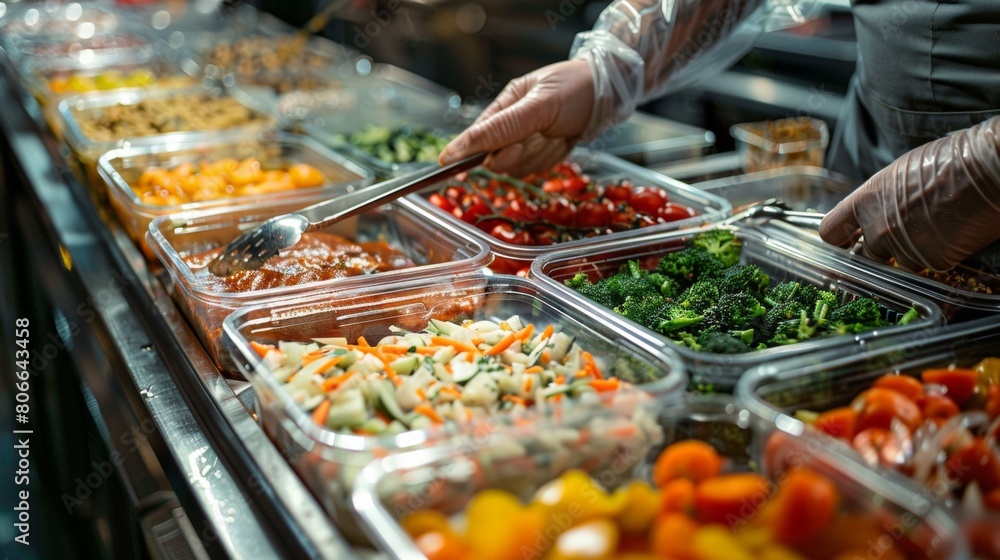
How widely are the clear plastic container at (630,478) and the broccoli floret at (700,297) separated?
0.53 m

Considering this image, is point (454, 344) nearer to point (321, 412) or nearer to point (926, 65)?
point (321, 412)

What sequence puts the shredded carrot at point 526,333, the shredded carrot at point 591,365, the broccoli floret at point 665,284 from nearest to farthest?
the shredded carrot at point 591,365 → the shredded carrot at point 526,333 → the broccoli floret at point 665,284

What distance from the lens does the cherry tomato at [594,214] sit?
7.35 ft

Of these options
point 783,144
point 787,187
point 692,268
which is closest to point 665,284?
point 692,268

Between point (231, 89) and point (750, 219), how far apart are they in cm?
250

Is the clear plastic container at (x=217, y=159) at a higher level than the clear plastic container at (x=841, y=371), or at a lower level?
lower

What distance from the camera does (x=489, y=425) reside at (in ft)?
3.69

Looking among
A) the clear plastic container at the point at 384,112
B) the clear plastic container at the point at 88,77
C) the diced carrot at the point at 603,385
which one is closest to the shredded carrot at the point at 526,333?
the diced carrot at the point at 603,385

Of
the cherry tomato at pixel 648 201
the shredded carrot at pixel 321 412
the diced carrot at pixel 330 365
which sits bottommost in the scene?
the cherry tomato at pixel 648 201

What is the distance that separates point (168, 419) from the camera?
154cm

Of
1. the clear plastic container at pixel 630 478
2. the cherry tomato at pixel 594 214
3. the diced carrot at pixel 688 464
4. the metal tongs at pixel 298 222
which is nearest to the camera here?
the clear plastic container at pixel 630 478

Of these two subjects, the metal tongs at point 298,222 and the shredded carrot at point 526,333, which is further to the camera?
the metal tongs at point 298,222

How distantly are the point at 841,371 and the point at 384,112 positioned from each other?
2.67 m

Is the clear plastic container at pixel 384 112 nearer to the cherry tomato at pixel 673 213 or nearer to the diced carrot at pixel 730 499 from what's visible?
the cherry tomato at pixel 673 213
